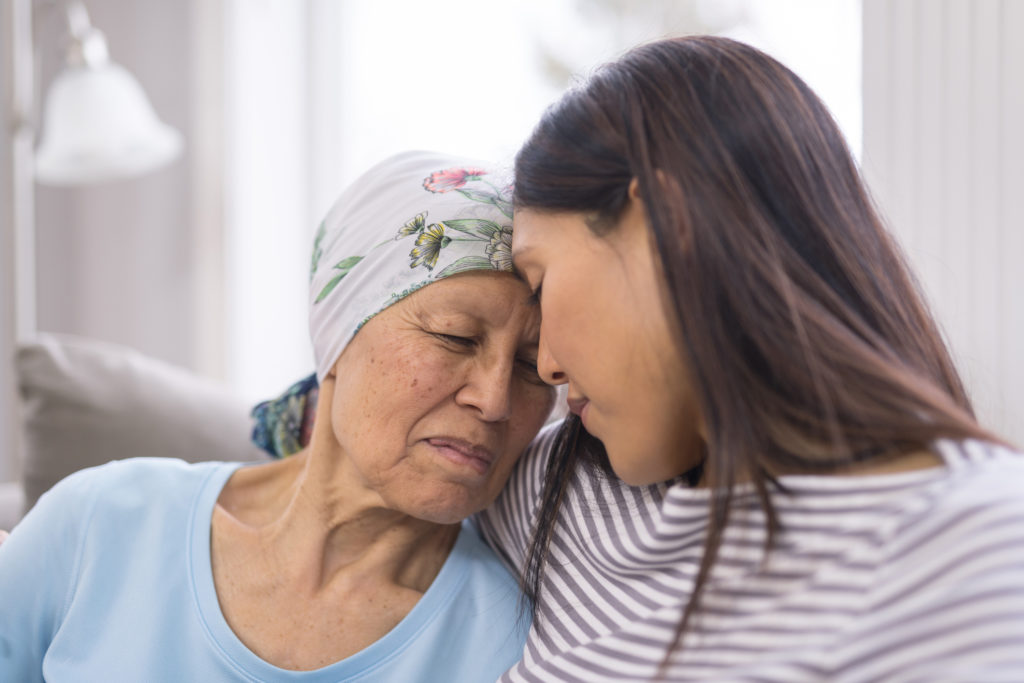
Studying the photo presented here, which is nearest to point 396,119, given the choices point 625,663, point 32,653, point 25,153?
point 25,153

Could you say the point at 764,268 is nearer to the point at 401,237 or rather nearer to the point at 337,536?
the point at 401,237

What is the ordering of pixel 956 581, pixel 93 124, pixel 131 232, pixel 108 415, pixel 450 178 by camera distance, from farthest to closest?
pixel 131 232 < pixel 93 124 < pixel 108 415 < pixel 450 178 < pixel 956 581

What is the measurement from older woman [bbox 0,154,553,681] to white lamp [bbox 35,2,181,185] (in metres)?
1.49

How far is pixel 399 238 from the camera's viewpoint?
1182mm

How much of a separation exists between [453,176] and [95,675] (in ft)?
2.56

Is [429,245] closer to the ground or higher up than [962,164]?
closer to the ground

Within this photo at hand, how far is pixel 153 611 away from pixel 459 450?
45cm

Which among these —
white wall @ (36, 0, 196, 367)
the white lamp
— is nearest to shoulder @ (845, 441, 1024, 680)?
the white lamp

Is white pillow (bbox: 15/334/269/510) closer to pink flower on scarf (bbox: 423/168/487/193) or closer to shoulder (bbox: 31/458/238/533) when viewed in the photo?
shoulder (bbox: 31/458/238/533)

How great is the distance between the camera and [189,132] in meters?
3.24

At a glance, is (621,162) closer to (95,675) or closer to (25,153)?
(95,675)

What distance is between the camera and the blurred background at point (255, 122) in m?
2.64

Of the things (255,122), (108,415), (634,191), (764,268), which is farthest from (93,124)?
(764,268)

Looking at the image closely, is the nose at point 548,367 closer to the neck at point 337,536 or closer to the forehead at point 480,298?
the forehead at point 480,298
